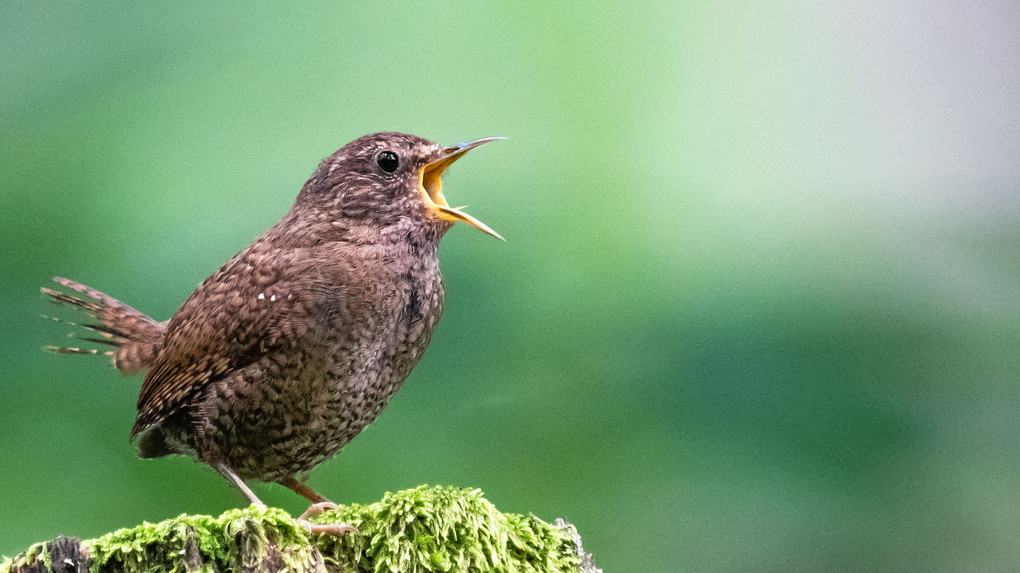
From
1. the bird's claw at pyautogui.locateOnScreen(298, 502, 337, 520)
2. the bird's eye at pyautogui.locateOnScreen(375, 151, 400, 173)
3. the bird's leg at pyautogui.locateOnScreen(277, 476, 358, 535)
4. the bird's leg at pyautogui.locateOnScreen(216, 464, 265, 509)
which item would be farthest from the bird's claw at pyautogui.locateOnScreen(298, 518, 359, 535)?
the bird's eye at pyautogui.locateOnScreen(375, 151, 400, 173)

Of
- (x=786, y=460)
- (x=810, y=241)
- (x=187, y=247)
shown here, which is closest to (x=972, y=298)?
(x=810, y=241)

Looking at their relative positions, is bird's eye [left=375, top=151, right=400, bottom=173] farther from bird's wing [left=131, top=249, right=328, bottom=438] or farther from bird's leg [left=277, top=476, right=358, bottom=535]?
bird's leg [left=277, top=476, right=358, bottom=535]

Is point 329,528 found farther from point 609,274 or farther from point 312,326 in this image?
point 609,274

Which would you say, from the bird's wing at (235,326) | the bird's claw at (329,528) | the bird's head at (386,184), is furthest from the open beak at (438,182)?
the bird's claw at (329,528)

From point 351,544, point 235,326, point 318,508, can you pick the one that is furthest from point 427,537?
point 235,326

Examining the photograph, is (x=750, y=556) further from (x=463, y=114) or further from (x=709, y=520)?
(x=463, y=114)

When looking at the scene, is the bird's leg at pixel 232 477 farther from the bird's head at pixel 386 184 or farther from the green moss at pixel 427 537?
the bird's head at pixel 386 184
